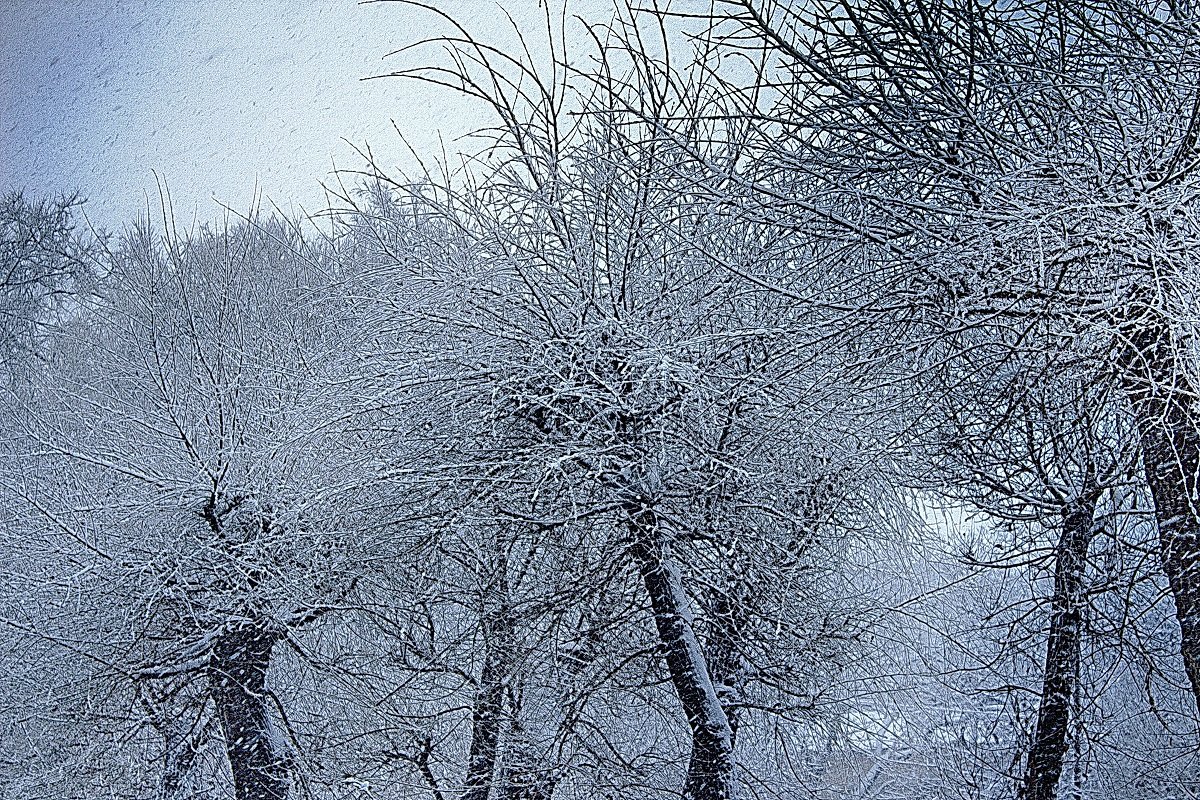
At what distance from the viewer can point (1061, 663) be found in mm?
4453

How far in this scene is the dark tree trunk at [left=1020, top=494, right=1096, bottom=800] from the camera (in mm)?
4266

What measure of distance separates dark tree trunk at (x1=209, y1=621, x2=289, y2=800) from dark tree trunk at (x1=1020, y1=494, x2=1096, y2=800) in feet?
14.3

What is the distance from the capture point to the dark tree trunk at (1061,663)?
4266mm

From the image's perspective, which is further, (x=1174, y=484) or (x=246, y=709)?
(x=246, y=709)

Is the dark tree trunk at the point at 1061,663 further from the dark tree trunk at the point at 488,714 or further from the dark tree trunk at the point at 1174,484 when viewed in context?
the dark tree trunk at the point at 488,714

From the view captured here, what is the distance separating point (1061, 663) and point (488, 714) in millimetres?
3132

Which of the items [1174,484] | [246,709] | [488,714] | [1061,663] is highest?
[1061,663]

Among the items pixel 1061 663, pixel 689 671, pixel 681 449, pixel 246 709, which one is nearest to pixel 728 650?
pixel 689 671

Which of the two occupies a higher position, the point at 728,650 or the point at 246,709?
the point at 728,650

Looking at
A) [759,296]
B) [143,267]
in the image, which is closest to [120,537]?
[143,267]

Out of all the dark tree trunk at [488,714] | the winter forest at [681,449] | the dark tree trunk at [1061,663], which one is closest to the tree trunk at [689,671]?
the winter forest at [681,449]

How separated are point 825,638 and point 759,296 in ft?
5.41

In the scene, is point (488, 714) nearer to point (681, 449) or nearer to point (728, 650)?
point (728, 650)

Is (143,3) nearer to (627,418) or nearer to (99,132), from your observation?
(99,132)
